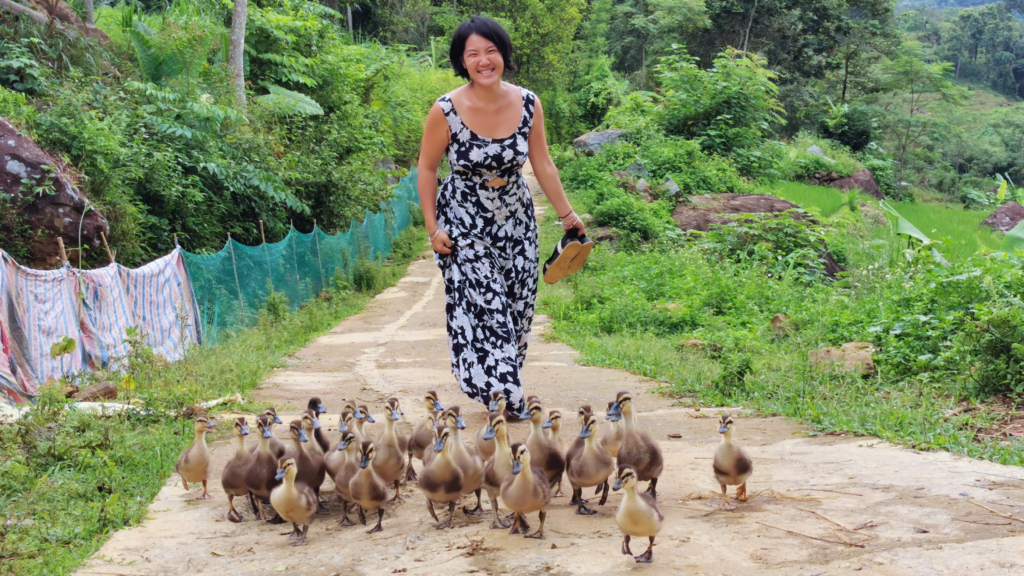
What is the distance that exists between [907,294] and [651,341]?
105 inches

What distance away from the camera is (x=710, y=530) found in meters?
3.74

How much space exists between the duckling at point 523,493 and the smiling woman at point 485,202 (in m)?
1.39

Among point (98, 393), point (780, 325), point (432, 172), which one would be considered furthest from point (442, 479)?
point (780, 325)

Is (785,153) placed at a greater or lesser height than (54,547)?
greater

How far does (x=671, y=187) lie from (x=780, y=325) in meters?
10.6

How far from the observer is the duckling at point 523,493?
12.2 feet

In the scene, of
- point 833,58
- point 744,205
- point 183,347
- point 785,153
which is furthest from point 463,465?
point 833,58

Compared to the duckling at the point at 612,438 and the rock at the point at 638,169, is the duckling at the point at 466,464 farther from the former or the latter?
the rock at the point at 638,169

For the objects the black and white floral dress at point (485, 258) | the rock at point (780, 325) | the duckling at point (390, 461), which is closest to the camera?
the duckling at point (390, 461)

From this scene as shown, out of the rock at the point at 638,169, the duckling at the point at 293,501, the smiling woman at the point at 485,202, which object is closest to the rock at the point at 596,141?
the rock at the point at 638,169

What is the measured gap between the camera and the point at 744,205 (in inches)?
717

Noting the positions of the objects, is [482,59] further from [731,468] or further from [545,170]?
[731,468]

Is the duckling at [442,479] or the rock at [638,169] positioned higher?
the rock at [638,169]

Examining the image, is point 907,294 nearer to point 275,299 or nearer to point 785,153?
point 275,299
